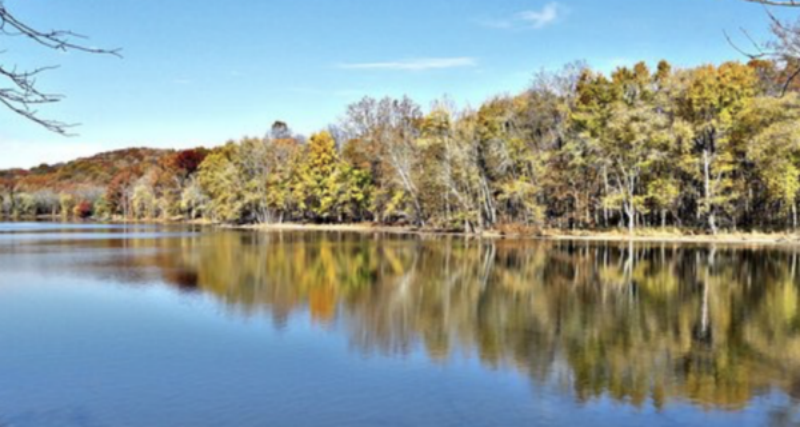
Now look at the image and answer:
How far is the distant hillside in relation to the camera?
504 feet

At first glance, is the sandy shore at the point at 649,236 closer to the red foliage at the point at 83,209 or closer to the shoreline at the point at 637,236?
the shoreline at the point at 637,236

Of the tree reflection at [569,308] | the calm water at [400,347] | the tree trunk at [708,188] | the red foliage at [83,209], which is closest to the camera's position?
the calm water at [400,347]

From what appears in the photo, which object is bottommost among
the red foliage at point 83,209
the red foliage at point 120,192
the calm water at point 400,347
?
the calm water at point 400,347

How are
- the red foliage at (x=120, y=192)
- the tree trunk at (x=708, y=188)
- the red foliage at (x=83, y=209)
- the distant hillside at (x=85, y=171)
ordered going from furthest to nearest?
the distant hillside at (x=85, y=171) < the red foliage at (x=83, y=209) < the red foliage at (x=120, y=192) < the tree trunk at (x=708, y=188)

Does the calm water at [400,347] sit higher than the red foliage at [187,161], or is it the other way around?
the red foliage at [187,161]

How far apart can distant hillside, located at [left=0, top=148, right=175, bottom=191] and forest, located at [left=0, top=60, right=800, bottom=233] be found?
286 feet

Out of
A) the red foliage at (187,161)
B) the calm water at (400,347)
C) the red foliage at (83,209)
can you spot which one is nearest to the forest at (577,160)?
the calm water at (400,347)

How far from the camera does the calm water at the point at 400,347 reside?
8.63 m

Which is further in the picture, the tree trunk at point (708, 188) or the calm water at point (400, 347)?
the tree trunk at point (708, 188)

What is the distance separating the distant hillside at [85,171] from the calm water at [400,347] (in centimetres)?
13037

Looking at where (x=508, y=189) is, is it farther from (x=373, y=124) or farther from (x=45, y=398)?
(x=45, y=398)

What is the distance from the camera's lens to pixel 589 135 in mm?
43312

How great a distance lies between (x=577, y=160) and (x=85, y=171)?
15706 cm

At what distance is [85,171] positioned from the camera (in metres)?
172
